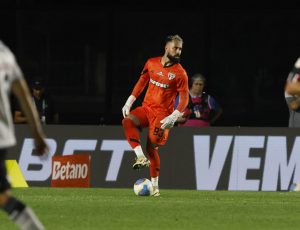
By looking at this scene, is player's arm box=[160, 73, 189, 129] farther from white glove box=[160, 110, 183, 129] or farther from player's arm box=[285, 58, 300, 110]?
player's arm box=[285, 58, 300, 110]

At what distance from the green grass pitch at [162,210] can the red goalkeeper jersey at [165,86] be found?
1300mm

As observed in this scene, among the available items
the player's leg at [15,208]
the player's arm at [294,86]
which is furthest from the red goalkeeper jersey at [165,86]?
the player's leg at [15,208]

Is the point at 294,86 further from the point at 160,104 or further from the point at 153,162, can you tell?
the point at 153,162

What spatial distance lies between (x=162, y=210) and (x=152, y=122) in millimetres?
2959

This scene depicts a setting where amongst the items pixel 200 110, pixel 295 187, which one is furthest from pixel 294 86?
pixel 200 110

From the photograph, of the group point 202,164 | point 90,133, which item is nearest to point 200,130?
point 202,164

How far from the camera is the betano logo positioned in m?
19.2

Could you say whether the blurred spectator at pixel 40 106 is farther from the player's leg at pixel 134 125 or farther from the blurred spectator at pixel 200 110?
the player's leg at pixel 134 125

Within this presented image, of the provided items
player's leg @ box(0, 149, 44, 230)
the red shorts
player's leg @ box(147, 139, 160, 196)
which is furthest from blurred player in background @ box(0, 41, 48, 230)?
player's leg @ box(147, 139, 160, 196)

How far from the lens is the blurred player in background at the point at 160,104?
1675 centimetres

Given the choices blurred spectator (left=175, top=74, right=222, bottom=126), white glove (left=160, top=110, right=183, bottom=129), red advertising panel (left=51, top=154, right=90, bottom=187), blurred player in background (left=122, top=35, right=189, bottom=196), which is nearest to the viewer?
white glove (left=160, top=110, right=183, bottom=129)

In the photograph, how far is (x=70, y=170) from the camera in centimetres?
1931

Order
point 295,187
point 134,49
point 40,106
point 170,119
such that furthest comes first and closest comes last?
point 134,49 < point 40,106 < point 295,187 < point 170,119

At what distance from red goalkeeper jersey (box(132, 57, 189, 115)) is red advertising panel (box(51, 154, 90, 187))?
8.45ft
